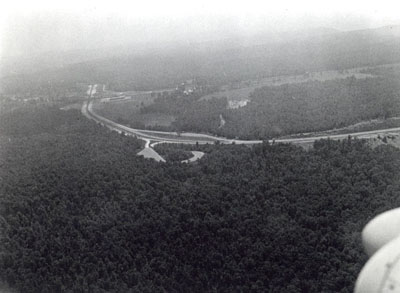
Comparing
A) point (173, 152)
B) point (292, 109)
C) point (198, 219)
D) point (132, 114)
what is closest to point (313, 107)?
point (292, 109)

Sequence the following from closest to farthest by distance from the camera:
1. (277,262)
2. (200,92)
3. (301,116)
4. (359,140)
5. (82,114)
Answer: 1. (277,262)
2. (359,140)
3. (301,116)
4. (82,114)
5. (200,92)

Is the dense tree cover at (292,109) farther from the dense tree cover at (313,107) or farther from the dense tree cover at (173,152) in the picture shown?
the dense tree cover at (173,152)

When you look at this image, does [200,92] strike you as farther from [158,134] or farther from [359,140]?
[359,140]

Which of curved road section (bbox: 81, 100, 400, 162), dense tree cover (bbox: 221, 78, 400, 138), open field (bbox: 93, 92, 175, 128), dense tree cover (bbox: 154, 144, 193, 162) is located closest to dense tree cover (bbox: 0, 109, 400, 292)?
dense tree cover (bbox: 154, 144, 193, 162)

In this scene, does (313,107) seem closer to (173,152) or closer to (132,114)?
(173,152)

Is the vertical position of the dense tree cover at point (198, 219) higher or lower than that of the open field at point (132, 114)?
lower

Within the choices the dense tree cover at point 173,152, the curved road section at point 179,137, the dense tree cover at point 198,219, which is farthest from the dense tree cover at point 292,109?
the dense tree cover at point 198,219

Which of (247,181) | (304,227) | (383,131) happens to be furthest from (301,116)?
(304,227)

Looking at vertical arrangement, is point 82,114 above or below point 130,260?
above
